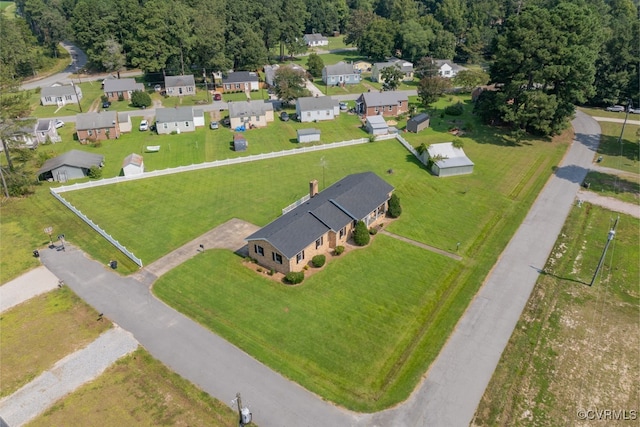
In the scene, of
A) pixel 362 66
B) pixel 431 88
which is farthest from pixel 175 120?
pixel 362 66

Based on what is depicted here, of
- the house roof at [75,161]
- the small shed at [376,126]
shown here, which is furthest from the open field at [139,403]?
the small shed at [376,126]

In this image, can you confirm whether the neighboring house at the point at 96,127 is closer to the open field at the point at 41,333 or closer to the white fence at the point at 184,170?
the white fence at the point at 184,170

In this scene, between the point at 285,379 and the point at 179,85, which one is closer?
the point at 285,379

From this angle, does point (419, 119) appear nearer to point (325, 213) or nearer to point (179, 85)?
point (325, 213)

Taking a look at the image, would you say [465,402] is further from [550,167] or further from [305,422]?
[550,167]

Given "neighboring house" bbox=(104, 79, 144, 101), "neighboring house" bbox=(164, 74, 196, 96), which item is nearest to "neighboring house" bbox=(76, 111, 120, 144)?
"neighboring house" bbox=(104, 79, 144, 101)

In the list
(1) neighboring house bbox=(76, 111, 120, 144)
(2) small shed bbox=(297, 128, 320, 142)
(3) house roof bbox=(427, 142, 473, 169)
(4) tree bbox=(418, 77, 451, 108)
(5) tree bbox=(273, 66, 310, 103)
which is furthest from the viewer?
(5) tree bbox=(273, 66, 310, 103)

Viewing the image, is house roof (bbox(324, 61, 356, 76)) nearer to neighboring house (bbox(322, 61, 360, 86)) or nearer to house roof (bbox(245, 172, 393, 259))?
neighboring house (bbox(322, 61, 360, 86))
